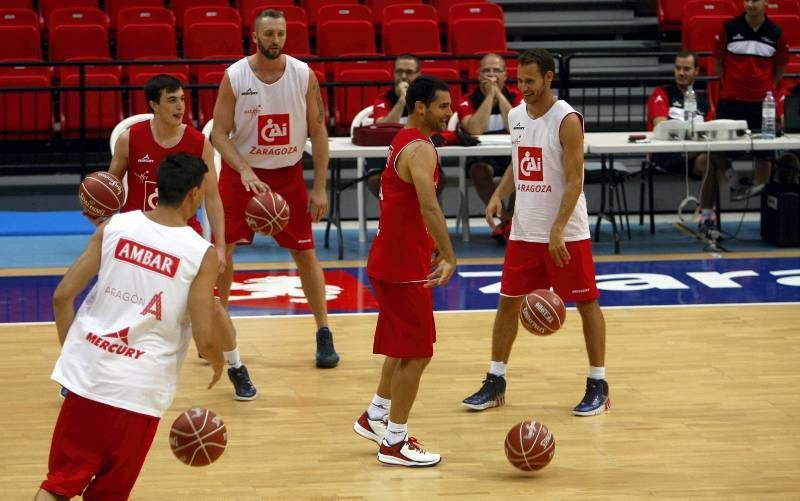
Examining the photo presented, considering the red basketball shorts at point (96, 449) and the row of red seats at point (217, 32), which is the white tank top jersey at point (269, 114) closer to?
the red basketball shorts at point (96, 449)

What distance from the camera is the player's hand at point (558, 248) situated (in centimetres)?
632

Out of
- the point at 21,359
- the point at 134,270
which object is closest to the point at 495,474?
the point at 134,270

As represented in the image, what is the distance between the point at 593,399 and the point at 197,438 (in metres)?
2.65

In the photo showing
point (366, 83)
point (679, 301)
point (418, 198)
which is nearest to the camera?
point (418, 198)

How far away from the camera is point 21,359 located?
766 centimetres

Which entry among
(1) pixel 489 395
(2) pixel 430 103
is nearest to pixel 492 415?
(1) pixel 489 395

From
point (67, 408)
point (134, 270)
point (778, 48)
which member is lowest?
point (67, 408)

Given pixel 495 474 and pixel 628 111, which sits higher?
pixel 628 111

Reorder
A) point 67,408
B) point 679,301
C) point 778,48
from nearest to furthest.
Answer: point 67,408 → point 679,301 → point 778,48

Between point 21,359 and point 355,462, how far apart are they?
9.08 feet

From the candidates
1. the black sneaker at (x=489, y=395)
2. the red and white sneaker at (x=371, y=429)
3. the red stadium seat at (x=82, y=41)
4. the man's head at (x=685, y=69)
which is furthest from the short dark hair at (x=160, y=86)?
the red stadium seat at (x=82, y=41)

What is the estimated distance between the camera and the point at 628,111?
13.3 meters

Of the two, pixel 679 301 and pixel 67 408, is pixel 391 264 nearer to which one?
pixel 67 408

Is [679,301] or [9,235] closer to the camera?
[679,301]
